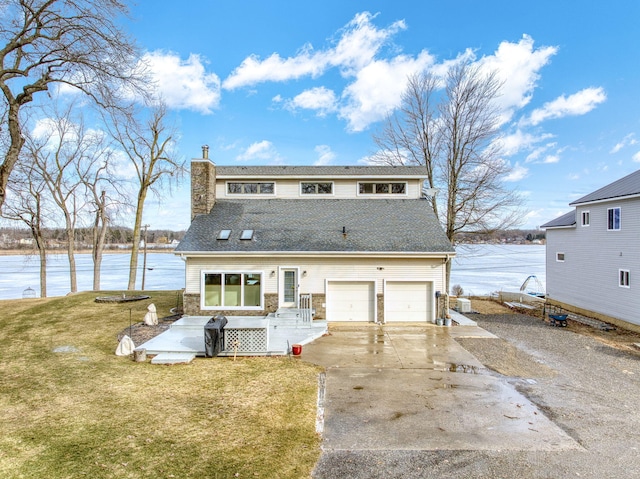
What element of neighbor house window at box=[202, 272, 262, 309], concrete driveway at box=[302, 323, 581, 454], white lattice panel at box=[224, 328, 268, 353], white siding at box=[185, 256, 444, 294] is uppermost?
white siding at box=[185, 256, 444, 294]

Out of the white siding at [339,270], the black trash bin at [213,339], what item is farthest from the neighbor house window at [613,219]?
the black trash bin at [213,339]

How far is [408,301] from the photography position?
1485 cm

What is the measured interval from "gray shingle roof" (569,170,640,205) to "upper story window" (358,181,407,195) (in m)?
9.60

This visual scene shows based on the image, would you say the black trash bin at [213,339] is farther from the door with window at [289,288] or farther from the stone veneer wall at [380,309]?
the stone veneer wall at [380,309]

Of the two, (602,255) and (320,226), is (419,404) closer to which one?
(320,226)

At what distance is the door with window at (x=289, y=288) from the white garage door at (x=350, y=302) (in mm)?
1511

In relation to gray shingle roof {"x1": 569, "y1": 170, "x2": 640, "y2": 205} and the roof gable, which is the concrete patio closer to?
the roof gable

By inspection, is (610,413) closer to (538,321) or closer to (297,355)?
(297,355)

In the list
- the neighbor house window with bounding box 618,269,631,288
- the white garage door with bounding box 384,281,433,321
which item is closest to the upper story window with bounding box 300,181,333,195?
the white garage door with bounding box 384,281,433,321

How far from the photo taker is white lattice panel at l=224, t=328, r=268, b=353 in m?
10.4

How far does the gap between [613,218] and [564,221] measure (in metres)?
4.45

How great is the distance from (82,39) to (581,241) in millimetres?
23463

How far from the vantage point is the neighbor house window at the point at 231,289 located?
14.5 metres

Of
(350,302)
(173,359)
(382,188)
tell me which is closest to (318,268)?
(350,302)
